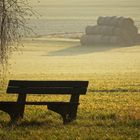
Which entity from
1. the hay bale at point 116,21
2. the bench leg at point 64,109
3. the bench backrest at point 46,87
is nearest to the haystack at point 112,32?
the hay bale at point 116,21

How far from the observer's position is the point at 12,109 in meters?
9.16

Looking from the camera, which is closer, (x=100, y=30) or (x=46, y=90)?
(x=46, y=90)

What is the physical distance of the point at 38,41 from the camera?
60.1 m

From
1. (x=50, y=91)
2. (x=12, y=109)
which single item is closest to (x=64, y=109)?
(x=50, y=91)

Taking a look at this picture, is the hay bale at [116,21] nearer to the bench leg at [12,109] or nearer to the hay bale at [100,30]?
the hay bale at [100,30]

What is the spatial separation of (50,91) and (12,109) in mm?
703

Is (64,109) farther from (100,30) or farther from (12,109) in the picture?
(100,30)

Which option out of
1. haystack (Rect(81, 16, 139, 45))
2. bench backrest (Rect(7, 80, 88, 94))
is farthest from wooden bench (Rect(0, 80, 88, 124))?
haystack (Rect(81, 16, 139, 45))

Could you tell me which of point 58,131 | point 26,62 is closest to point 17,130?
point 58,131

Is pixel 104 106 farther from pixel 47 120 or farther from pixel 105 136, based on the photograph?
pixel 105 136

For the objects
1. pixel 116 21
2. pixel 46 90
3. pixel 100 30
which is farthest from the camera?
pixel 116 21

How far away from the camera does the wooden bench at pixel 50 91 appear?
9.15 metres

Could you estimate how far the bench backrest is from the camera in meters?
9.31

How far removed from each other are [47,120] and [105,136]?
66.0 inches
